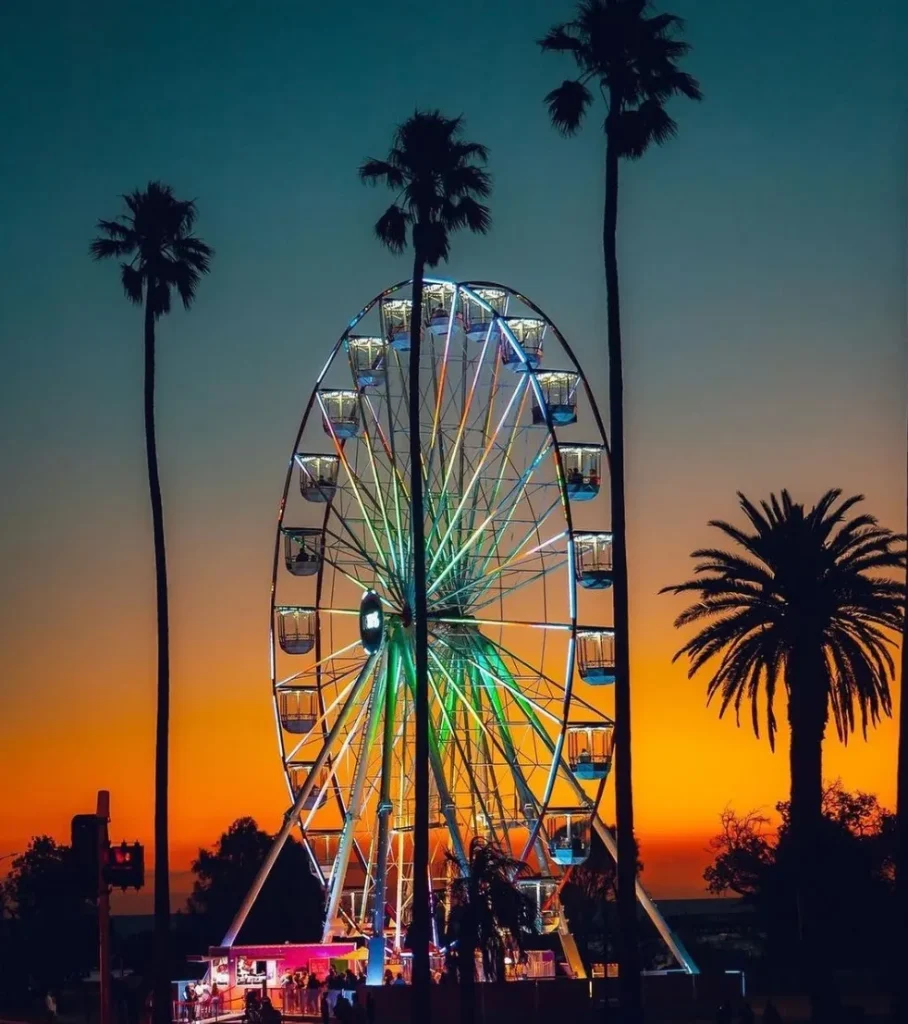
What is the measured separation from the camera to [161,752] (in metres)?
46.7

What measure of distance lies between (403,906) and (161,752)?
17.3m

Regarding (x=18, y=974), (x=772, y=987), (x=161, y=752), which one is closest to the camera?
(x=161, y=752)

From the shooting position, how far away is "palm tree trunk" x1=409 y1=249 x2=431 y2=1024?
149ft

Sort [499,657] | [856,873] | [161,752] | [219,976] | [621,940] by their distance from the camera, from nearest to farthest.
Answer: [621,940], [161,752], [499,657], [219,976], [856,873]

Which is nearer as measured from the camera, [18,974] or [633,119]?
[633,119]

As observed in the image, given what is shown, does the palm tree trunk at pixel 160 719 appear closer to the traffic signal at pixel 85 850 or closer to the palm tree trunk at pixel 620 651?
the palm tree trunk at pixel 620 651

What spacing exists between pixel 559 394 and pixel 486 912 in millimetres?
15473

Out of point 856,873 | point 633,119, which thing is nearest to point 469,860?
point 633,119

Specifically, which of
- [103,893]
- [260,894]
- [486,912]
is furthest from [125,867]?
[260,894]

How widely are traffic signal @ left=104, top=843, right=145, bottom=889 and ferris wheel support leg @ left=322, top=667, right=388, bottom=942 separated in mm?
31105

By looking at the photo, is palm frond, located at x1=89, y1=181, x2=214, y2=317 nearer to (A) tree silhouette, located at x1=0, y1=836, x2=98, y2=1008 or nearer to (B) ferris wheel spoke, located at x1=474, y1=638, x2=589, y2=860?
(B) ferris wheel spoke, located at x1=474, y1=638, x2=589, y2=860

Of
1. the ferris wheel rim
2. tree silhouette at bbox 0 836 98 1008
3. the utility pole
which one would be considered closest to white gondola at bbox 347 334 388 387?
the ferris wheel rim

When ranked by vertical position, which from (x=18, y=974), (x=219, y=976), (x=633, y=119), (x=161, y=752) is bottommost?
(x=18, y=974)

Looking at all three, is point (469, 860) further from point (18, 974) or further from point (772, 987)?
point (18, 974)
